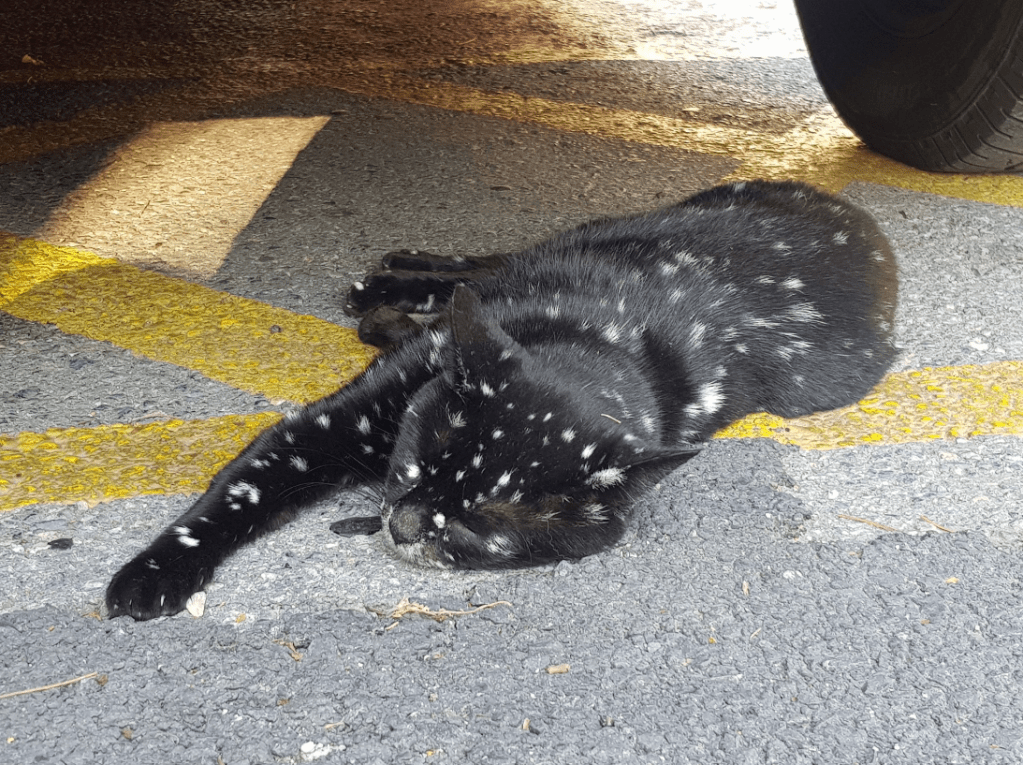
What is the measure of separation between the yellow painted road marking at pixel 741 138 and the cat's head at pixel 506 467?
2.32m

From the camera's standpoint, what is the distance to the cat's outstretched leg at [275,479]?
6.70ft

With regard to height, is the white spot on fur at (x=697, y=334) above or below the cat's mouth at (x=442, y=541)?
above

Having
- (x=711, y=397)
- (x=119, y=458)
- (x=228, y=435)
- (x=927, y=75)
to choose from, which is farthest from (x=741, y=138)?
(x=119, y=458)

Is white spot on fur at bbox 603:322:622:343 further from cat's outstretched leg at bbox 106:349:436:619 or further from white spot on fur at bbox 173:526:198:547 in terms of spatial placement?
white spot on fur at bbox 173:526:198:547

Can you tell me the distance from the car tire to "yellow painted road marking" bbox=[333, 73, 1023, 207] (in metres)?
0.11

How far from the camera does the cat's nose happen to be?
82.3 inches

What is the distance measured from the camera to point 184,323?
3.05 m

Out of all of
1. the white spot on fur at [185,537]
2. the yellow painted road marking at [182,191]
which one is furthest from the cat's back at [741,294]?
the yellow painted road marking at [182,191]

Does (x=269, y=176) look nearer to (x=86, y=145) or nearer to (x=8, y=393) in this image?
(x=86, y=145)

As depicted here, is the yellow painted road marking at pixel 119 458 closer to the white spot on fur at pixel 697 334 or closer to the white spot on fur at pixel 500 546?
the white spot on fur at pixel 500 546

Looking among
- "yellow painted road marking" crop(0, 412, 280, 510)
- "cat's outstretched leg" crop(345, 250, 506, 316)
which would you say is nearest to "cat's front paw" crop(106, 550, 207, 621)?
"yellow painted road marking" crop(0, 412, 280, 510)

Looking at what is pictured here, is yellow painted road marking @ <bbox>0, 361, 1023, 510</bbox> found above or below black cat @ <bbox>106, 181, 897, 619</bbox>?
below

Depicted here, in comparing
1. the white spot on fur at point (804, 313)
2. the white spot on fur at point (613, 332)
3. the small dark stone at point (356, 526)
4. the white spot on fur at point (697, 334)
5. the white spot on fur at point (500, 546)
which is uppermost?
the white spot on fur at point (613, 332)

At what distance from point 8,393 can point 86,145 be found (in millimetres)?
1876
